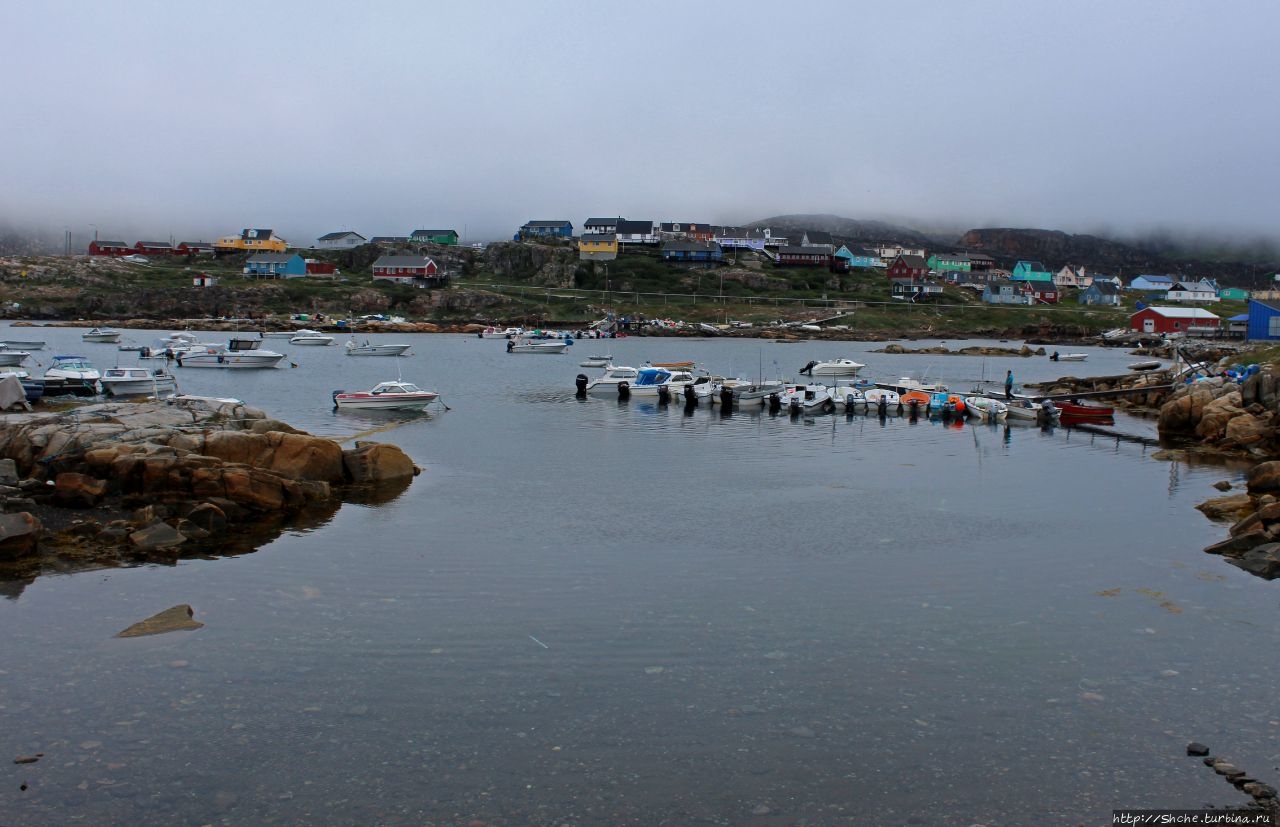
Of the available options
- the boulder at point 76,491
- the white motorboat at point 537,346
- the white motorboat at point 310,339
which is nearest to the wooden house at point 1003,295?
the white motorboat at point 537,346

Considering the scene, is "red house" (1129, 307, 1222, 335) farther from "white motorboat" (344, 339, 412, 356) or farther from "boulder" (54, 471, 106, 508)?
"boulder" (54, 471, 106, 508)

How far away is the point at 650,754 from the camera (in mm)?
13750

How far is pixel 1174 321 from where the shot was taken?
Result: 14950 cm

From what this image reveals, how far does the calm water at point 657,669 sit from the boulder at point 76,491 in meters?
6.04

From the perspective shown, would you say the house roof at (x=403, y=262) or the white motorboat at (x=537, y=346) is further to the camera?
the house roof at (x=403, y=262)

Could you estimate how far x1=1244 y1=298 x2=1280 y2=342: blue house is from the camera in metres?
84.3

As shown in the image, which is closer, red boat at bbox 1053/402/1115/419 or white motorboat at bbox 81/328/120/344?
red boat at bbox 1053/402/1115/419

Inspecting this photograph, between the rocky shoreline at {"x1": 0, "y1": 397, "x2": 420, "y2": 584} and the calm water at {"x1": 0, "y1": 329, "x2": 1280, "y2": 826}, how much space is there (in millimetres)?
1630

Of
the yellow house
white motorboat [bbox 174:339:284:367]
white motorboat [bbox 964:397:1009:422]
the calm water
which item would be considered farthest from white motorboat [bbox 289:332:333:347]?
the calm water

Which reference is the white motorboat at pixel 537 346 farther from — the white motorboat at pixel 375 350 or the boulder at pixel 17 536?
the boulder at pixel 17 536

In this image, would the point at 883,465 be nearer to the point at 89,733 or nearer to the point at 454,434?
the point at 454,434

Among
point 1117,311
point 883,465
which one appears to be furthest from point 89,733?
point 1117,311

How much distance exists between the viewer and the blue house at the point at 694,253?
194625 mm

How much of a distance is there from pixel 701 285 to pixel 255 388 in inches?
4571
